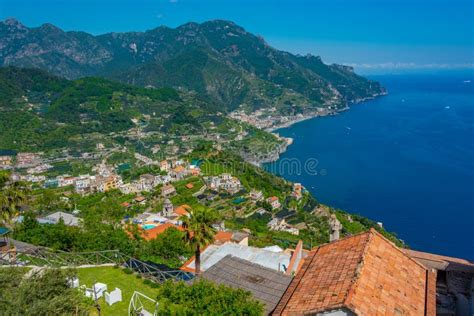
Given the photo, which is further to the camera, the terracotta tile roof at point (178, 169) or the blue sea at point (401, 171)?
the terracotta tile roof at point (178, 169)

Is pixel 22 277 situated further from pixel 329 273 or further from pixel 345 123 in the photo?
pixel 345 123

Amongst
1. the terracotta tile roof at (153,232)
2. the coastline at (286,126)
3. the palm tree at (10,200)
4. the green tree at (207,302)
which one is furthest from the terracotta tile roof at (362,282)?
the coastline at (286,126)

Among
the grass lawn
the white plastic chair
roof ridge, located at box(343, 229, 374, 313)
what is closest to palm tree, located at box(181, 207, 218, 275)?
the grass lawn

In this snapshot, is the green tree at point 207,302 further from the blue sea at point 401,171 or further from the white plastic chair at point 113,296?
the blue sea at point 401,171

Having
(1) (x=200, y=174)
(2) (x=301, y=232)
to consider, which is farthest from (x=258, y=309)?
(1) (x=200, y=174)

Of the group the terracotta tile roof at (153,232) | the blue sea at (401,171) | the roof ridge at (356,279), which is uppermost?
the roof ridge at (356,279)

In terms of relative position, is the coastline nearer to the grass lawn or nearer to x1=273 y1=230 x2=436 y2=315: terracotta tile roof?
the grass lawn

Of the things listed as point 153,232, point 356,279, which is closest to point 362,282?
Answer: point 356,279
